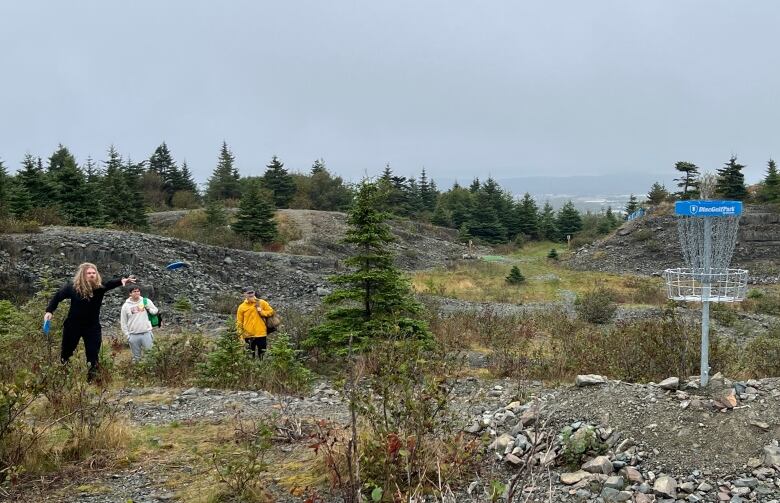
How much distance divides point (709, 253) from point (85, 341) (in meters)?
6.63

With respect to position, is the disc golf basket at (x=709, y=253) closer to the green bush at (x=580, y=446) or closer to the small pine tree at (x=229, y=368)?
the green bush at (x=580, y=446)

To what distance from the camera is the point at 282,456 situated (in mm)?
4523

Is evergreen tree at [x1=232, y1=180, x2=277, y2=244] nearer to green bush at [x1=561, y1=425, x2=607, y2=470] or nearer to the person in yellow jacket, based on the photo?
the person in yellow jacket

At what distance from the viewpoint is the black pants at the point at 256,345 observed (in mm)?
8422

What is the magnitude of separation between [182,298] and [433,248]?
2048 centimetres

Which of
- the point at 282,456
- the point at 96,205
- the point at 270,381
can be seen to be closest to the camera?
the point at 282,456

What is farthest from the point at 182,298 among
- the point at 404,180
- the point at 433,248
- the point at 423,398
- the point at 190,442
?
the point at 404,180

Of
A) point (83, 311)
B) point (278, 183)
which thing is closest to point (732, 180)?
point (278, 183)

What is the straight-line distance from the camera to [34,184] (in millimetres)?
26203

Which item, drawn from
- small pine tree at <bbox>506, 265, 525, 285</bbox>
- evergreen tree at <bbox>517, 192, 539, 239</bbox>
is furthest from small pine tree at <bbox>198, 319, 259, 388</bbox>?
evergreen tree at <bbox>517, 192, 539, 239</bbox>

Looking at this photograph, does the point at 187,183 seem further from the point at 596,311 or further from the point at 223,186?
the point at 596,311

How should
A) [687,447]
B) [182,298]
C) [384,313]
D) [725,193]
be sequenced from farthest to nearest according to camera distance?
[725,193] < [182,298] < [384,313] < [687,447]

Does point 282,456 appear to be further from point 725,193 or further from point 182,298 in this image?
point 725,193

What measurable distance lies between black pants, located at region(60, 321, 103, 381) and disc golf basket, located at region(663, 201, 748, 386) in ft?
20.4
